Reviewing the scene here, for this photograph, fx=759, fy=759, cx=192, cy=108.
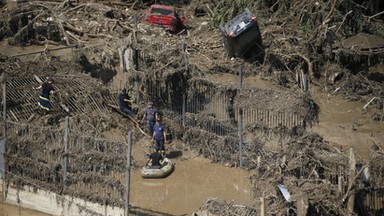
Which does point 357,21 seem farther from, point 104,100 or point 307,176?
point 307,176

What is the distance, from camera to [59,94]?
23.5 meters

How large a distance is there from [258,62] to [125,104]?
6.70m

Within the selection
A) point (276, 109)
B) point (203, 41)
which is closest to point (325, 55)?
point (203, 41)

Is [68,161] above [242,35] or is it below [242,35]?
below

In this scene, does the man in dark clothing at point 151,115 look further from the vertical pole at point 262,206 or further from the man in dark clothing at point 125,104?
the vertical pole at point 262,206

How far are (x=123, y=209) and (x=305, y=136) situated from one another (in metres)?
5.25

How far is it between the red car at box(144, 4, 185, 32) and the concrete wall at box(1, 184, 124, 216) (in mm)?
13629

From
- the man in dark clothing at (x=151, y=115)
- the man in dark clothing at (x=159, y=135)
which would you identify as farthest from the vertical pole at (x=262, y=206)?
the man in dark clothing at (x=151, y=115)

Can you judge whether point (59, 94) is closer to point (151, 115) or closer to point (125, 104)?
point (125, 104)

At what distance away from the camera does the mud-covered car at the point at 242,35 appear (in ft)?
90.3

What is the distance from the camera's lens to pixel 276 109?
21.4 meters

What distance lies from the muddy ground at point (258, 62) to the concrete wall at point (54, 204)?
1473 millimetres

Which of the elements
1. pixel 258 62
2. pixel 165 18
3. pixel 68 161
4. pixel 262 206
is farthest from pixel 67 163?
pixel 165 18

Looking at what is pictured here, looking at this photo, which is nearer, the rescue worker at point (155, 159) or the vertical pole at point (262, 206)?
the vertical pole at point (262, 206)
